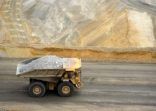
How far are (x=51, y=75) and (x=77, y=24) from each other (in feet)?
46.0

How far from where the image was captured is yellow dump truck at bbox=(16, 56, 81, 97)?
A: 1655cm

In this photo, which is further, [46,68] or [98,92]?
[98,92]

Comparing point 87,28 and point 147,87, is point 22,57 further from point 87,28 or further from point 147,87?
point 147,87

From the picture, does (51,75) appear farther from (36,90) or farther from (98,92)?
(98,92)

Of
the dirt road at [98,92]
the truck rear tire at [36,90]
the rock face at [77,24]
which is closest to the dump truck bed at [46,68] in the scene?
the truck rear tire at [36,90]

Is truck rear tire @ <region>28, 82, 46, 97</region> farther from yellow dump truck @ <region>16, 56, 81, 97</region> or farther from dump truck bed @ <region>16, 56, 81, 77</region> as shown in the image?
dump truck bed @ <region>16, 56, 81, 77</region>

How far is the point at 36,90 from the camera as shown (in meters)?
16.6

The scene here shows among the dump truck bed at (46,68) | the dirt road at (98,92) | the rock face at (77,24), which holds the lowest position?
the dirt road at (98,92)

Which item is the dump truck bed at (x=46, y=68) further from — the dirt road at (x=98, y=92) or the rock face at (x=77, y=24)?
the rock face at (x=77, y=24)

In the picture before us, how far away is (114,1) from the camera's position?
32875 millimetres

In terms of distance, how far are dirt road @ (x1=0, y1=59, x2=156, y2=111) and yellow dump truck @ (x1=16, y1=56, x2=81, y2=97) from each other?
344mm

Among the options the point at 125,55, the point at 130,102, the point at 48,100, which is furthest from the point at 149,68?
the point at 48,100

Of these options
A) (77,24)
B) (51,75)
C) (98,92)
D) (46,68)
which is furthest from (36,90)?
(77,24)

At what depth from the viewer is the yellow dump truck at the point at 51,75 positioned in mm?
16547
